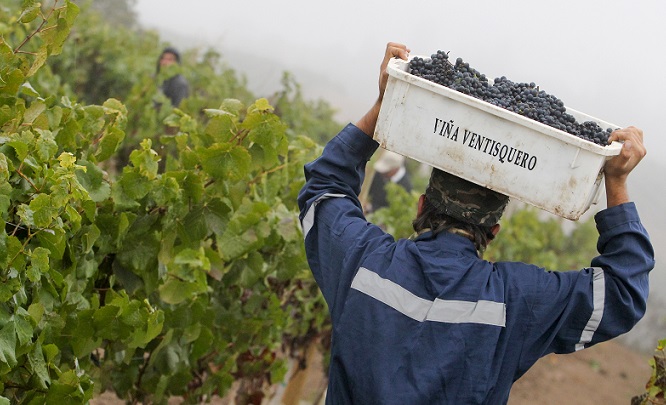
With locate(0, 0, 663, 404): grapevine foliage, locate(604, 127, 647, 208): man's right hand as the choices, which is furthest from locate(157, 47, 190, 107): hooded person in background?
locate(604, 127, 647, 208): man's right hand

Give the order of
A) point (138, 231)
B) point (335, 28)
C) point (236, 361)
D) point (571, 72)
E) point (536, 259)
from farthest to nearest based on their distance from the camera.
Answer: point (335, 28), point (571, 72), point (536, 259), point (236, 361), point (138, 231)

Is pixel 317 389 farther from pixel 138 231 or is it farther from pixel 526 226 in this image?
pixel 138 231

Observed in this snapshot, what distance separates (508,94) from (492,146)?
0.18 m

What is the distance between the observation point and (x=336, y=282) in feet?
7.45

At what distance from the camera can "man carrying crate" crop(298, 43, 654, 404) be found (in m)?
2.08

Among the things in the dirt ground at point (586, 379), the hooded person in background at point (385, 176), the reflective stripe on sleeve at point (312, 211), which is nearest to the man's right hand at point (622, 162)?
the reflective stripe on sleeve at point (312, 211)

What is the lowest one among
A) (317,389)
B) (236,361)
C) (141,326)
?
→ (317,389)

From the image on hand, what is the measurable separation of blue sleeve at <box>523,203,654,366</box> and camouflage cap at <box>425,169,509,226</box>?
8.7 inches

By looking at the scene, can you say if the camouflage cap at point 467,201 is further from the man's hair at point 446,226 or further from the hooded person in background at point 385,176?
the hooded person in background at point 385,176

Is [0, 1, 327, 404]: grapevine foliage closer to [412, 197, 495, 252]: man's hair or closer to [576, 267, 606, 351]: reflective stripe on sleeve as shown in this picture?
[412, 197, 495, 252]: man's hair

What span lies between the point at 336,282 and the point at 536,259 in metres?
5.19

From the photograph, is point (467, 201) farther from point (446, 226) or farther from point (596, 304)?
point (596, 304)

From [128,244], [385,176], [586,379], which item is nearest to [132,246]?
[128,244]

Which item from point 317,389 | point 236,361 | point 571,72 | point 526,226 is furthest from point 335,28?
point 236,361
